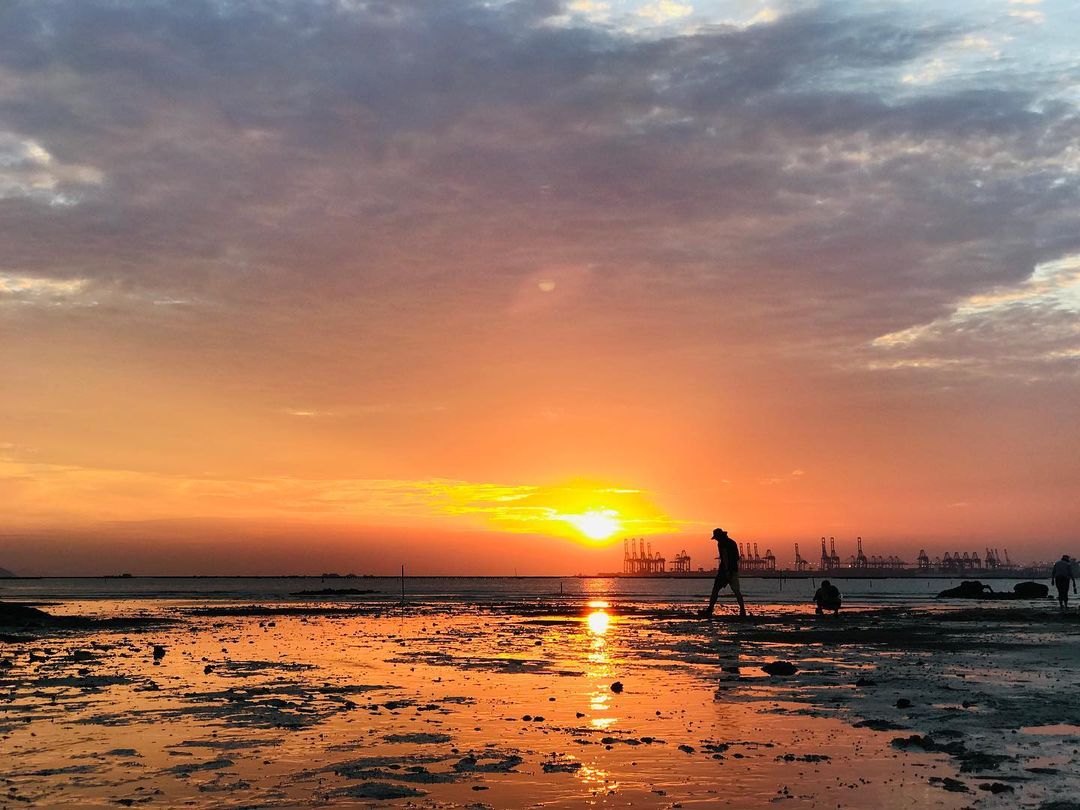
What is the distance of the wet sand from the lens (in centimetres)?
1043

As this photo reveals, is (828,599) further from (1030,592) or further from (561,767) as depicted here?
(1030,592)

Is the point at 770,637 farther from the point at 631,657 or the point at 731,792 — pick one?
the point at 731,792

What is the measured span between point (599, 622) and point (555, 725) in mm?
28912

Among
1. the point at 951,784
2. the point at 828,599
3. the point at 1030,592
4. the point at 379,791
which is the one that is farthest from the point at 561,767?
the point at 1030,592

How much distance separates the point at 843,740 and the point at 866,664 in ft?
33.8

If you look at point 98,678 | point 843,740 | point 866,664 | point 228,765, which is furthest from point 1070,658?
point 98,678

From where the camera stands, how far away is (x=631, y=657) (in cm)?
2517

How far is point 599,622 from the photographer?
4312cm

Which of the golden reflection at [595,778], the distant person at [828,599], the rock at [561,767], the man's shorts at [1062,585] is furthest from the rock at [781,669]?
the man's shorts at [1062,585]

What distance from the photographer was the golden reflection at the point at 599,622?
36.8 meters

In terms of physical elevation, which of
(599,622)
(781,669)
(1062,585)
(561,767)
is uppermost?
(561,767)

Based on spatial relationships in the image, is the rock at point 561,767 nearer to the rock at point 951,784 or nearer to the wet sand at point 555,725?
the wet sand at point 555,725

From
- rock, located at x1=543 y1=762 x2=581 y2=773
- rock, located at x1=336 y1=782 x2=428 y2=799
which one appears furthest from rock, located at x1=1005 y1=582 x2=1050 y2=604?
rock, located at x1=336 y1=782 x2=428 y2=799

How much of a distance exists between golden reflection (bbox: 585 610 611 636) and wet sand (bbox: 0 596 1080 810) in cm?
742
